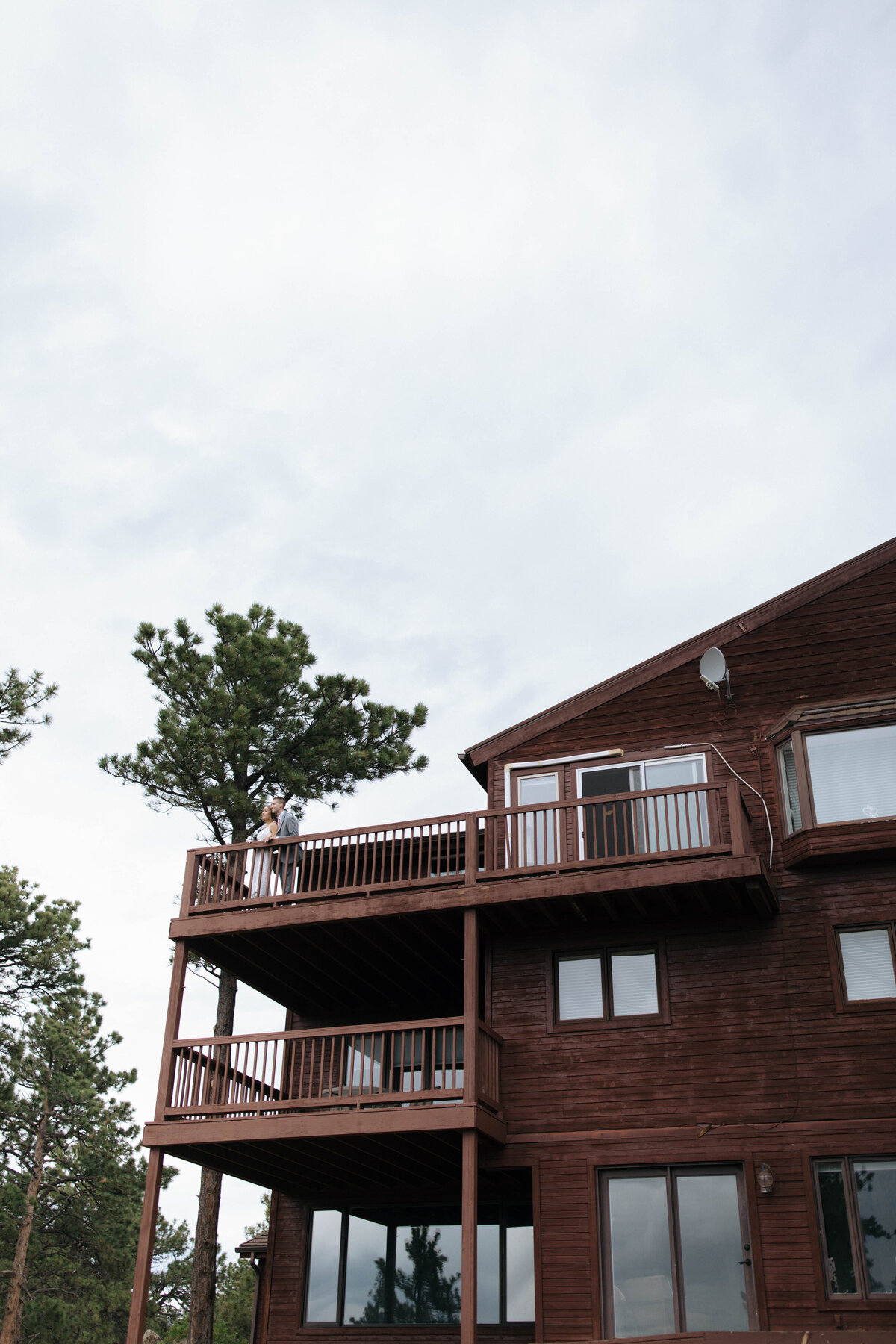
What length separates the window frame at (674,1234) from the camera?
→ 40.8 feet

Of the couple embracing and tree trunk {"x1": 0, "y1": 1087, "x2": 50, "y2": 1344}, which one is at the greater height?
the couple embracing

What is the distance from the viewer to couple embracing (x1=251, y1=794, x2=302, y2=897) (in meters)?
15.8

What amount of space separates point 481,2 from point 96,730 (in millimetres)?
21160

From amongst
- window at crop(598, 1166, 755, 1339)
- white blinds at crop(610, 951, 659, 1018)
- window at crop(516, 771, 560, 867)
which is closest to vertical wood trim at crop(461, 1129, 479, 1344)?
window at crop(598, 1166, 755, 1339)

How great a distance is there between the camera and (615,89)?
985 inches

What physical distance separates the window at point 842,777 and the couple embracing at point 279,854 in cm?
688

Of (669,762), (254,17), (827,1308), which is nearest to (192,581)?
(254,17)

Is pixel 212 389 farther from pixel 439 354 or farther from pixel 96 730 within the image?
pixel 96 730

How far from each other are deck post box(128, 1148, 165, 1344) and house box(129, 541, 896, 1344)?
0.17ft

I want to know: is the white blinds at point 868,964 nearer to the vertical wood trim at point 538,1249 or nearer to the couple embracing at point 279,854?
the vertical wood trim at point 538,1249

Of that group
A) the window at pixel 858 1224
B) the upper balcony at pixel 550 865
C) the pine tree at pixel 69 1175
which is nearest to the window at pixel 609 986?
the upper balcony at pixel 550 865

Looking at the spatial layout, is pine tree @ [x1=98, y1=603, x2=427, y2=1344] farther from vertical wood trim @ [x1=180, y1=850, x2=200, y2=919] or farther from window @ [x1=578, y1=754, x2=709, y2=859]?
window @ [x1=578, y1=754, x2=709, y2=859]

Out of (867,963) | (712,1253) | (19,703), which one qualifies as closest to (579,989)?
(712,1253)

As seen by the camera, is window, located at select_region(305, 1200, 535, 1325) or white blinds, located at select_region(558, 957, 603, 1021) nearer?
white blinds, located at select_region(558, 957, 603, 1021)
